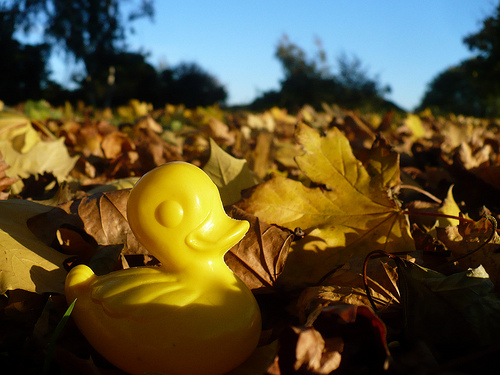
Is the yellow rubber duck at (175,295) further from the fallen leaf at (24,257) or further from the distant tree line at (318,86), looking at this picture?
the distant tree line at (318,86)

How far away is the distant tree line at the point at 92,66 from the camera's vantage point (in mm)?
20594

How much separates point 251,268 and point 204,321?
25 cm

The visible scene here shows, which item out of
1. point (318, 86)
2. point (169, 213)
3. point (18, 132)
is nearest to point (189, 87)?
point (318, 86)

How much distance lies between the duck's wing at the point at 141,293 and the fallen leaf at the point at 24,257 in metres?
0.16

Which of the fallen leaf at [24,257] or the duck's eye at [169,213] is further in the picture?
the fallen leaf at [24,257]

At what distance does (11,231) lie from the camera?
0.85 m

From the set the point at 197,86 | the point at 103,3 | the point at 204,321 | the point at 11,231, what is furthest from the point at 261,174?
the point at 103,3

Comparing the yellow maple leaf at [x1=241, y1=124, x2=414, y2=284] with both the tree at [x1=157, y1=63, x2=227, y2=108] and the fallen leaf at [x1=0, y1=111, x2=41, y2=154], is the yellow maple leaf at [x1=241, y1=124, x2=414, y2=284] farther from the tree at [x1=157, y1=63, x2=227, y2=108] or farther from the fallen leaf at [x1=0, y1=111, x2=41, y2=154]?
the tree at [x1=157, y1=63, x2=227, y2=108]

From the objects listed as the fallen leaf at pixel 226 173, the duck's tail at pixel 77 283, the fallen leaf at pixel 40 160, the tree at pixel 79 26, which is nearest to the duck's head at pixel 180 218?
the duck's tail at pixel 77 283

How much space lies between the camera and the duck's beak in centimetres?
63

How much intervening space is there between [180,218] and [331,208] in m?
0.46

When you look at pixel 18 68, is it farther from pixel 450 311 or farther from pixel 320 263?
pixel 450 311

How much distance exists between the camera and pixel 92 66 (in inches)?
1134

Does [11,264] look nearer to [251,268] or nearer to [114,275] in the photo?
[114,275]
